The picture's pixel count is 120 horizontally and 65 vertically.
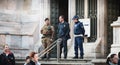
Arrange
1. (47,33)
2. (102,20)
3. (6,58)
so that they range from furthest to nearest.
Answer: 1. (102,20)
2. (47,33)
3. (6,58)

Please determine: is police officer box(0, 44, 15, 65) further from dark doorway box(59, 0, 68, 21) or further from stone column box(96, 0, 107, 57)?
dark doorway box(59, 0, 68, 21)

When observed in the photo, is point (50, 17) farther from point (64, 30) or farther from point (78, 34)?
point (78, 34)

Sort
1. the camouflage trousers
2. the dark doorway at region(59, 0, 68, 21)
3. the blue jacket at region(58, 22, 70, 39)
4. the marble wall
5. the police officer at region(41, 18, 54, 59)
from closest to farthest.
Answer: the blue jacket at region(58, 22, 70, 39)
the police officer at region(41, 18, 54, 59)
the camouflage trousers
the marble wall
the dark doorway at region(59, 0, 68, 21)

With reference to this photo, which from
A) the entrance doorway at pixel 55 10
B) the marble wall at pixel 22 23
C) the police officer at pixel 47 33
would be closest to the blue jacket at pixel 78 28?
the police officer at pixel 47 33

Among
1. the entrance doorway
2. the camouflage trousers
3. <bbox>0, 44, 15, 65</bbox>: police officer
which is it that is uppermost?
the entrance doorway

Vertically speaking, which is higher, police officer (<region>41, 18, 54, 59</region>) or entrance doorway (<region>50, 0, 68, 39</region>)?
entrance doorway (<region>50, 0, 68, 39</region>)

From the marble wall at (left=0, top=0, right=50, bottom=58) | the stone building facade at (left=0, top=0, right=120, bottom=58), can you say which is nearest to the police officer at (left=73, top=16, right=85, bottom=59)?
the stone building facade at (left=0, top=0, right=120, bottom=58)

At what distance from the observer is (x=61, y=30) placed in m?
25.5

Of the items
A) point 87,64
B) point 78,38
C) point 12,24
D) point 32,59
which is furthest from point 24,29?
point 32,59

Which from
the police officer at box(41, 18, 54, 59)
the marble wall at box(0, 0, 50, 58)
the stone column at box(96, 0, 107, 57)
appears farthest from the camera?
the marble wall at box(0, 0, 50, 58)

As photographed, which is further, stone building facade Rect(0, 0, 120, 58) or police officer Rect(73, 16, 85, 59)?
stone building facade Rect(0, 0, 120, 58)

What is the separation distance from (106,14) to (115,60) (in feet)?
35.8

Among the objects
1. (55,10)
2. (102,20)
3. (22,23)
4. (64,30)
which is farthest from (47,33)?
(22,23)

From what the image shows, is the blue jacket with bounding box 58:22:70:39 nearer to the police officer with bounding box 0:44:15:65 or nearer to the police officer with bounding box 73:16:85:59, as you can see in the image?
the police officer with bounding box 73:16:85:59
